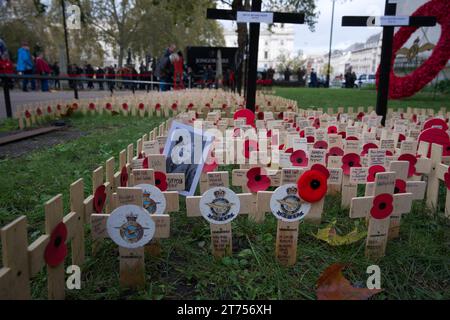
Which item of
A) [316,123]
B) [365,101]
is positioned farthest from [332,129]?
[365,101]

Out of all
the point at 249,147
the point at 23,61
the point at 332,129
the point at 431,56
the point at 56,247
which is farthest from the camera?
the point at 23,61

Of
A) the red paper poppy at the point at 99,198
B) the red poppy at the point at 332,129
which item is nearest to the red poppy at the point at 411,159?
the red poppy at the point at 332,129

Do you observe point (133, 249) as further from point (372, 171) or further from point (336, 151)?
point (336, 151)

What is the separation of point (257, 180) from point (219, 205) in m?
0.54

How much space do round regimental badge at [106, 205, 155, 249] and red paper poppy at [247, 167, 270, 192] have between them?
0.88 m

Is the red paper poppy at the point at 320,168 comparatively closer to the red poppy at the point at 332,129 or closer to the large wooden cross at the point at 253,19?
the red poppy at the point at 332,129

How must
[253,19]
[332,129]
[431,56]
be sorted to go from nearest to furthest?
[332,129] → [253,19] → [431,56]

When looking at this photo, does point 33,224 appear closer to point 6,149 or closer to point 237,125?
point 237,125

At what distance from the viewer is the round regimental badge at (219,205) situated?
6.13ft

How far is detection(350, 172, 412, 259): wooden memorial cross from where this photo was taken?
6.34ft

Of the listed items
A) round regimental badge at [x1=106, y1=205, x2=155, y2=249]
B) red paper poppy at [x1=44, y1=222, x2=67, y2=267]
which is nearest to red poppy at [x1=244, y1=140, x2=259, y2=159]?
round regimental badge at [x1=106, y1=205, x2=155, y2=249]

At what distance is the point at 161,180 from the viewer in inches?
89.6

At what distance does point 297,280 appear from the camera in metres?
1.78
